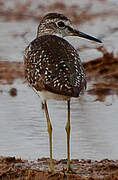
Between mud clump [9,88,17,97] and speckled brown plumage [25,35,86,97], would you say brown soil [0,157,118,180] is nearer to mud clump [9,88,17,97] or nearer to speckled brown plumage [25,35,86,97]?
speckled brown plumage [25,35,86,97]

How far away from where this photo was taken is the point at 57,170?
27.1ft

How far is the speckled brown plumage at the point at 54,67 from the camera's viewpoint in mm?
7762

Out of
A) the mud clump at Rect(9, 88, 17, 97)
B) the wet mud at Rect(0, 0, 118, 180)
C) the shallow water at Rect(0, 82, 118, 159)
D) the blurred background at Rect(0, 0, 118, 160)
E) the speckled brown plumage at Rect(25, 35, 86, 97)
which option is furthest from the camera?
the mud clump at Rect(9, 88, 17, 97)

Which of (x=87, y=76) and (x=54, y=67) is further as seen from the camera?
(x=87, y=76)

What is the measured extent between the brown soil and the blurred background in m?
0.35

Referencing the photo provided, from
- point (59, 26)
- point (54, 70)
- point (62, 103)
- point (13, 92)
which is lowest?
point (62, 103)

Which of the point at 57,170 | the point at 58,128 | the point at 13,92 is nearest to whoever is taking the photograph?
the point at 57,170

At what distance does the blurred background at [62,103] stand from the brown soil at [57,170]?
349 mm

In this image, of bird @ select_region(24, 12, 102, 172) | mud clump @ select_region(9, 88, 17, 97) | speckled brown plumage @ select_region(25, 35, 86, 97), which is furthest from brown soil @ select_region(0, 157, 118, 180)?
mud clump @ select_region(9, 88, 17, 97)

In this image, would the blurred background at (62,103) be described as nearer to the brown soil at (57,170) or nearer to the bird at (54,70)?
Result: the brown soil at (57,170)

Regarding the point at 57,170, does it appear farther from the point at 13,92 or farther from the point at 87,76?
the point at 87,76

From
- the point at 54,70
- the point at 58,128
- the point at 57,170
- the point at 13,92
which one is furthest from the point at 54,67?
the point at 13,92

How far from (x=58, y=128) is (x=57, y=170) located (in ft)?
5.16

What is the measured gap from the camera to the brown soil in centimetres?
778
